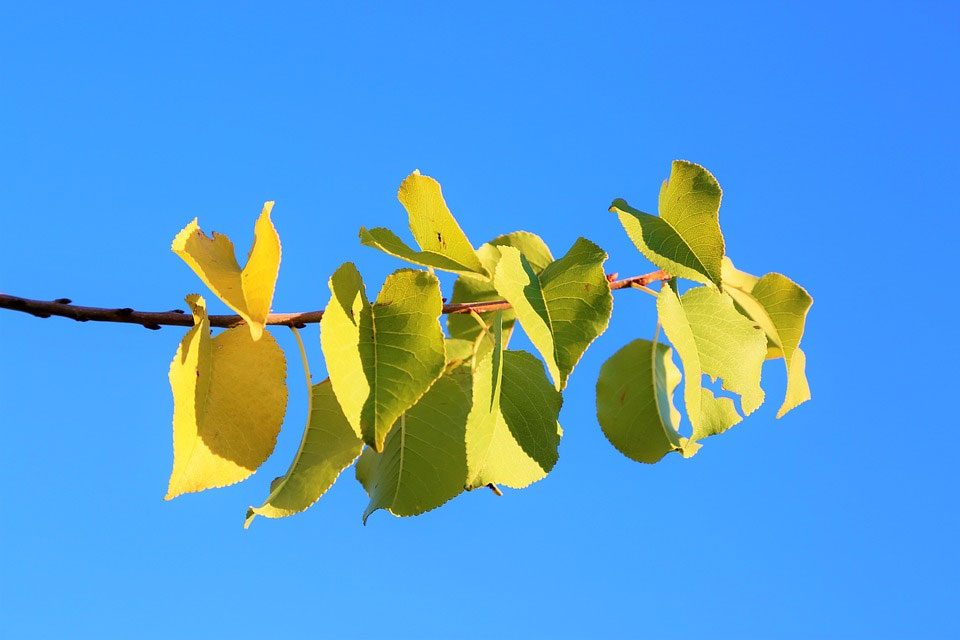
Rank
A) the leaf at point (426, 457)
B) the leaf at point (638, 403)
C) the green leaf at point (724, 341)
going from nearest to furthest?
the leaf at point (426, 457)
the green leaf at point (724, 341)
the leaf at point (638, 403)

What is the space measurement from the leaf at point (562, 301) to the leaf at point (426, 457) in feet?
1.01

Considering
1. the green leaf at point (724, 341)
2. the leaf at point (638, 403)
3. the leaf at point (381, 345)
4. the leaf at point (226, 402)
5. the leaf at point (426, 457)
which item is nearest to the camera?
the leaf at point (381, 345)

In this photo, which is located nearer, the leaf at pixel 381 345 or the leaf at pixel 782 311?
the leaf at pixel 381 345

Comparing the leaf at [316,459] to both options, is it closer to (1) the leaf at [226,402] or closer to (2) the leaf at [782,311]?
(1) the leaf at [226,402]

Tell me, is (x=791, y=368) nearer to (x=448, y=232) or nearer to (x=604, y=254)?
(x=604, y=254)

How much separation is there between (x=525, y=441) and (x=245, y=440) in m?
0.50

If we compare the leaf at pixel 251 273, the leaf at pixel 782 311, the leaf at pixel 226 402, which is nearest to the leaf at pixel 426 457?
the leaf at pixel 226 402

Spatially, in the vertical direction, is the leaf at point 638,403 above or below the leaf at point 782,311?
below

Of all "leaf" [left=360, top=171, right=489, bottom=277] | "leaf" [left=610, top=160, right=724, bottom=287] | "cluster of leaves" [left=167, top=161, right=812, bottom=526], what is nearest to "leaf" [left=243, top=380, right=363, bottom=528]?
"cluster of leaves" [left=167, top=161, right=812, bottom=526]

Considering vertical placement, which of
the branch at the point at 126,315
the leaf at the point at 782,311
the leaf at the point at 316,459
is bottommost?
the leaf at the point at 316,459

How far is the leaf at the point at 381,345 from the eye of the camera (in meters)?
1.33

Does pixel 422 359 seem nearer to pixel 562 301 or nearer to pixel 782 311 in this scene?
pixel 562 301

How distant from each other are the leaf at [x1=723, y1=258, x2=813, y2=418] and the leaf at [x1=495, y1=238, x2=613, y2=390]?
0.60 meters

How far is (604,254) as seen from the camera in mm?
1478
